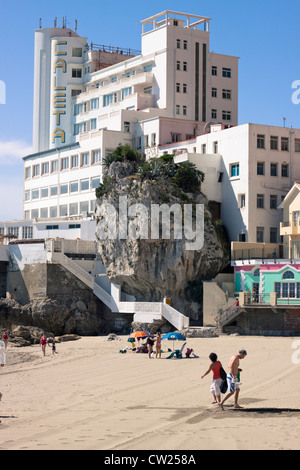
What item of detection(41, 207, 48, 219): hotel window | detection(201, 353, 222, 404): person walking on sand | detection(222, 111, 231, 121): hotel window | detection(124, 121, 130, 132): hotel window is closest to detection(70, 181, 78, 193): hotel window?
detection(41, 207, 48, 219): hotel window

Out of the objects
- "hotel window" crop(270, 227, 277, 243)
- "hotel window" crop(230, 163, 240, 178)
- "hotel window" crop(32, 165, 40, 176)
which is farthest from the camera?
"hotel window" crop(32, 165, 40, 176)

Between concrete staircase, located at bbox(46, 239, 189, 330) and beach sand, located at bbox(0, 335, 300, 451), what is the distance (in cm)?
1076

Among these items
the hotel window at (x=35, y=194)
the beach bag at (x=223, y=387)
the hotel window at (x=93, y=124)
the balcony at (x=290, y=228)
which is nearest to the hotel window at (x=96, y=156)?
the hotel window at (x=35, y=194)

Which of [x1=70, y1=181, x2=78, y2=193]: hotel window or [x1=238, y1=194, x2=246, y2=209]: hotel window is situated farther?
[x1=70, y1=181, x2=78, y2=193]: hotel window

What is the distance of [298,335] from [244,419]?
27893 millimetres

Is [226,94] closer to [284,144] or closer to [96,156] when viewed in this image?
[96,156]

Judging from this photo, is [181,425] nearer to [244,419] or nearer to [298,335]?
[244,419]

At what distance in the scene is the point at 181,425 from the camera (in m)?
20.0

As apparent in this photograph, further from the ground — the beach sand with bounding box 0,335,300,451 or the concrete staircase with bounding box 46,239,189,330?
the concrete staircase with bounding box 46,239,189,330

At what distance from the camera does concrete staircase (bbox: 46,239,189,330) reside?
52.8m

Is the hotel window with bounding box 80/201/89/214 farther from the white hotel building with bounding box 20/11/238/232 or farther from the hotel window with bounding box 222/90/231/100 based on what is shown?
the hotel window with bounding box 222/90/231/100

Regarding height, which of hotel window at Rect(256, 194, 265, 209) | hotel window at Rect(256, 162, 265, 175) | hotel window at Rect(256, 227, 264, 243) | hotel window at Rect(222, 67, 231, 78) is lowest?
hotel window at Rect(256, 227, 264, 243)

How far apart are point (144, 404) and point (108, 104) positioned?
5389 cm
